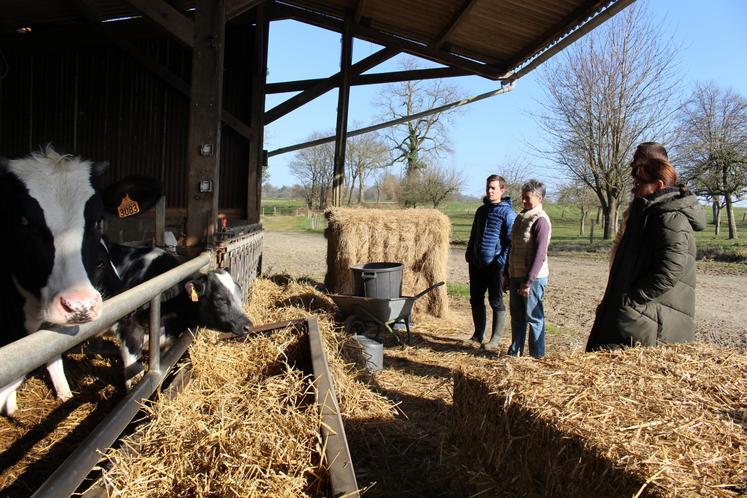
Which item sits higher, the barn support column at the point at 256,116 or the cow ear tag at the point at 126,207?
the barn support column at the point at 256,116

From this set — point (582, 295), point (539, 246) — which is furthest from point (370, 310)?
point (582, 295)

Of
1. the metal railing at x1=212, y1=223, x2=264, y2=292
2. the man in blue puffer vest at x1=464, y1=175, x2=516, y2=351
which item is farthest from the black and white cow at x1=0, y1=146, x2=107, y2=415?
the man in blue puffer vest at x1=464, y1=175, x2=516, y2=351

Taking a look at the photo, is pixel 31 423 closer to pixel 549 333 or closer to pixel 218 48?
pixel 218 48

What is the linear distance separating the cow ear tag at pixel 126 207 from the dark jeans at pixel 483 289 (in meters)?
4.44

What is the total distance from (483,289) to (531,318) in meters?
1.58

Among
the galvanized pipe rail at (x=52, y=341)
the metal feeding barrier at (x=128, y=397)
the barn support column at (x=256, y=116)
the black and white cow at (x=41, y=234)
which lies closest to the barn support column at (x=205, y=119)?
the black and white cow at (x=41, y=234)

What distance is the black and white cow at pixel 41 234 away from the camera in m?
2.54

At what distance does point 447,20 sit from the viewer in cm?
816

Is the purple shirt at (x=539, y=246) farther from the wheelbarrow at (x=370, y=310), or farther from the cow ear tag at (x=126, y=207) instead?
the cow ear tag at (x=126, y=207)

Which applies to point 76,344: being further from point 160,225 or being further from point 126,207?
point 160,225

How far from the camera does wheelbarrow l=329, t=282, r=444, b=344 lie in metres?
6.41

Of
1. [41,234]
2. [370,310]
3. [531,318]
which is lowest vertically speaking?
[370,310]

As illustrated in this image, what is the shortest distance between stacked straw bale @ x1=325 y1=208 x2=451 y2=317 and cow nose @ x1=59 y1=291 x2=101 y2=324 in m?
6.87

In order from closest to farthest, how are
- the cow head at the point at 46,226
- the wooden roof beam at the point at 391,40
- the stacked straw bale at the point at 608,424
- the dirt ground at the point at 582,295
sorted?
the stacked straw bale at the point at 608,424 < the cow head at the point at 46,226 < the dirt ground at the point at 582,295 < the wooden roof beam at the point at 391,40
